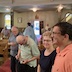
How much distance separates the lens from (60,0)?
819cm

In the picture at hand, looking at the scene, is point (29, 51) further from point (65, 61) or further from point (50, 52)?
point (65, 61)

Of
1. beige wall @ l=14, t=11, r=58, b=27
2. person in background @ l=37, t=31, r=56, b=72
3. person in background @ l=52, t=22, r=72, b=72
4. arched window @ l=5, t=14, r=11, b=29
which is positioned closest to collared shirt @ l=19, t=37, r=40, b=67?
person in background @ l=37, t=31, r=56, b=72

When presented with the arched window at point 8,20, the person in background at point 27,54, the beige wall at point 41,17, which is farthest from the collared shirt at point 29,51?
the arched window at point 8,20

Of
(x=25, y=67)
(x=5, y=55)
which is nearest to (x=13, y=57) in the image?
(x=25, y=67)

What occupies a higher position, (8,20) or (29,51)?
(29,51)

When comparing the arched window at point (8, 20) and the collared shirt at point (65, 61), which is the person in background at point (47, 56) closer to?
the collared shirt at point (65, 61)

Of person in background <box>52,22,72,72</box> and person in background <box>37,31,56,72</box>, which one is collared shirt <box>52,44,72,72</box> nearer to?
person in background <box>52,22,72,72</box>

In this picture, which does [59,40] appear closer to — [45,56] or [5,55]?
[45,56]

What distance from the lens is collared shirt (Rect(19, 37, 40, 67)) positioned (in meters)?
3.06

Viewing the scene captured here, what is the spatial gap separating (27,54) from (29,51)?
0.07 m

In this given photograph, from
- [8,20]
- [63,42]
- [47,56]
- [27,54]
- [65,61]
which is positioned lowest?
[8,20]

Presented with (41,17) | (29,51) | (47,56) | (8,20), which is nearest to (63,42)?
(47,56)

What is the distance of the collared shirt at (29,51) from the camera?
120 inches

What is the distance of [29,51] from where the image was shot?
10.2 ft
